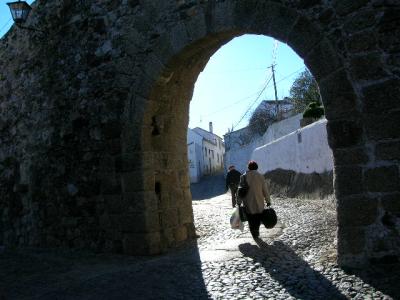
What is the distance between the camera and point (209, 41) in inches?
219

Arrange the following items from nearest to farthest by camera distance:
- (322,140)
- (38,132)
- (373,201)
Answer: (373,201) < (38,132) < (322,140)

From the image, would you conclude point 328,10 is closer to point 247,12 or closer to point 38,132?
point 247,12

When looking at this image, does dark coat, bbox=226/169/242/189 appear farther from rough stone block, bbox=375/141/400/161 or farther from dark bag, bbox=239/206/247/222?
rough stone block, bbox=375/141/400/161

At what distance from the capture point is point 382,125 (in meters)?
4.14

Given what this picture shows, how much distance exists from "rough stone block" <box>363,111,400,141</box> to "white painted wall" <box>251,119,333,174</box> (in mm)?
4778

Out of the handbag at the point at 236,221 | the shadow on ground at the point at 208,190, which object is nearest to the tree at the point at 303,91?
the shadow on ground at the point at 208,190

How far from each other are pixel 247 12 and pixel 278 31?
45 centimetres

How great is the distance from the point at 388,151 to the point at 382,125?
0.24 meters

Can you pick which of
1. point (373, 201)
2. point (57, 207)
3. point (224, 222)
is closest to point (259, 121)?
point (224, 222)

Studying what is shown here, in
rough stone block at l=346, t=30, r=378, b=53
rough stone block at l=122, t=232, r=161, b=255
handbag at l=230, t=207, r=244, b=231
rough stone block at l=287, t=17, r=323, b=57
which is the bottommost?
rough stone block at l=122, t=232, r=161, b=255

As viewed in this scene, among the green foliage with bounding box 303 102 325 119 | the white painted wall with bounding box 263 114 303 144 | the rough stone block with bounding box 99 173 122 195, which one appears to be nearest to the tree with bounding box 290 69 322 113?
the white painted wall with bounding box 263 114 303 144

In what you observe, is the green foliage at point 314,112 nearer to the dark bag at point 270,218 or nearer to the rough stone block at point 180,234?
the dark bag at point 270,218

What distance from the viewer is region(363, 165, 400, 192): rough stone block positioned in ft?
13.4

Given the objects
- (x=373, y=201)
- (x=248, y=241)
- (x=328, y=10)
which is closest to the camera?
(x=373, y=201)
